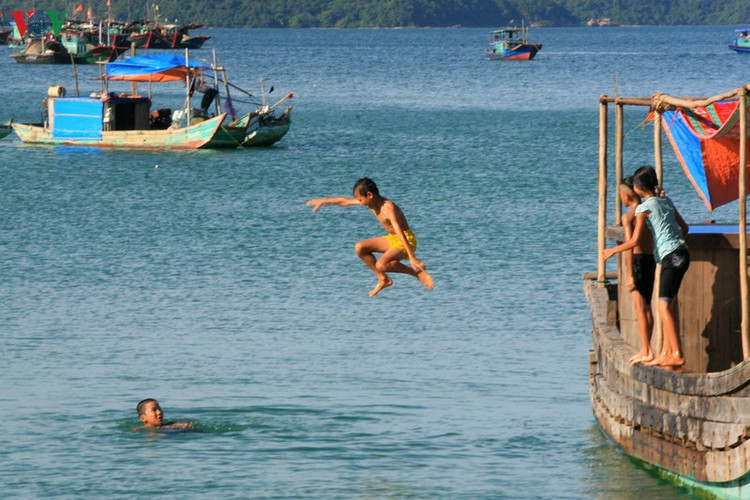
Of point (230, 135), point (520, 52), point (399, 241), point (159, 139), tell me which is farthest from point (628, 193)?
point (520, 52)

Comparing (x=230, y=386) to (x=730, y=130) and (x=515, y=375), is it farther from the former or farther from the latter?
(x=730, y=130)

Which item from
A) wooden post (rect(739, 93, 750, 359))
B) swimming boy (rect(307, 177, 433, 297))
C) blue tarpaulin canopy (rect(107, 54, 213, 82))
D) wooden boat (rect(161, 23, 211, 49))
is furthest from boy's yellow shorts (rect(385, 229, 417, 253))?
wooden boat (rect(161, 23, 211, 49))

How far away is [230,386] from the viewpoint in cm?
1836

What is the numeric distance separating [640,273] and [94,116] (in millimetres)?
36972

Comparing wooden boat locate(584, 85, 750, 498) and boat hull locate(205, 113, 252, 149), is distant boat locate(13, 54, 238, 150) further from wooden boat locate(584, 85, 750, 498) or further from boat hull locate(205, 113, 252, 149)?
wooden boat locate(584, 85, 750, 498)

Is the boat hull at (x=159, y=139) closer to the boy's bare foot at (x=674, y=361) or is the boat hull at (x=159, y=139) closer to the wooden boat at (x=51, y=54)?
the boy's bare foot at (x=674, y=361)

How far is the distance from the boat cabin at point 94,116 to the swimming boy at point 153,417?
1234 inches

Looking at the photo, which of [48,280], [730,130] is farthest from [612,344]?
[48,280]

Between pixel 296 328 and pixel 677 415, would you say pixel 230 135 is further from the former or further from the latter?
pixel 677 415

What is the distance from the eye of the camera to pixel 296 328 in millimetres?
21734

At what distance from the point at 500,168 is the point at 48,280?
21859 millimetres

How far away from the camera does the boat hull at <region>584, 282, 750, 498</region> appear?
1137cm

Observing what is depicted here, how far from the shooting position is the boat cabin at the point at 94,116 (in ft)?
155

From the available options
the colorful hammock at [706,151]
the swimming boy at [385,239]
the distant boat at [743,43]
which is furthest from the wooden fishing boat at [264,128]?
the distant boat at [743,43]
